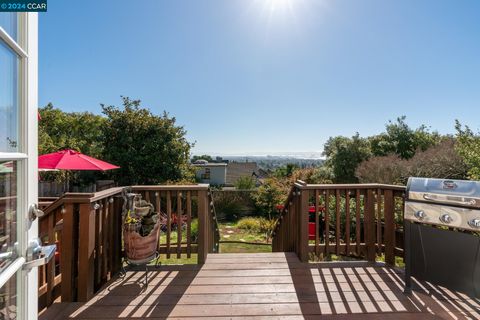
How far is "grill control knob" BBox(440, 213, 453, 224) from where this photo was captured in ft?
7.25

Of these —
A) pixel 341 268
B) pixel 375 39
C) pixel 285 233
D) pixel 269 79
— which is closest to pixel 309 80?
pixel 269 79

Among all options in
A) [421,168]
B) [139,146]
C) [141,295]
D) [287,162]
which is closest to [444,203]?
[141,295]

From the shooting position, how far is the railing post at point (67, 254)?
236cm

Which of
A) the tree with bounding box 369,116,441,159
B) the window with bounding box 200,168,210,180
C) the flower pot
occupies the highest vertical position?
the tree with bounding box 369,116,441,159

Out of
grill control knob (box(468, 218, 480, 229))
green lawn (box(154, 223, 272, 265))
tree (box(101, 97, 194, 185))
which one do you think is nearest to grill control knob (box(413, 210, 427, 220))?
grill control knob (box(468, 218, 480, 229))

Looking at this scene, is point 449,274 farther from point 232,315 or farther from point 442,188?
point 232,315

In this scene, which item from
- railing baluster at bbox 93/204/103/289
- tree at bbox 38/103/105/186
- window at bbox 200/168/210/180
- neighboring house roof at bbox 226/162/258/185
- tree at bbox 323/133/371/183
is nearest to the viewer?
railing baluster at bbox 93/204/103/289

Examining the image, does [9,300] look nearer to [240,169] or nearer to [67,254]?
[67,254]

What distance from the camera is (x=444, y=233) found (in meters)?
2.30

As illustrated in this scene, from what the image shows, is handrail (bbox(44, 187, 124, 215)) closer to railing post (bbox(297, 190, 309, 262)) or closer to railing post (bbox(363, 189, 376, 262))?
railing post (bbox(297, 190, 309, 262))

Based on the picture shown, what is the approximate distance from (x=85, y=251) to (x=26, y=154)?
1718 mm

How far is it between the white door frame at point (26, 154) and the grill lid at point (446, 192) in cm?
282

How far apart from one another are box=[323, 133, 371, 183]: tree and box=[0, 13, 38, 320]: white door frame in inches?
573

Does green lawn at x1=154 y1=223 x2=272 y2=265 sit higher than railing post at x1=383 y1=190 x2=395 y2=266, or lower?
lower
